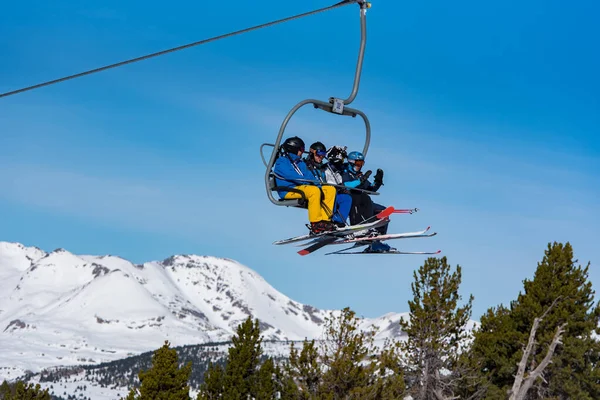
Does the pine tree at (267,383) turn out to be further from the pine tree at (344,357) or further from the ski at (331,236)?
the ski at (331,236)

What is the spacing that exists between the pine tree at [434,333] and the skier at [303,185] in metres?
25.9

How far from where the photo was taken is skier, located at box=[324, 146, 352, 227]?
12875 mm

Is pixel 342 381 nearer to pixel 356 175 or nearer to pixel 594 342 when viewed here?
pixel 594 342

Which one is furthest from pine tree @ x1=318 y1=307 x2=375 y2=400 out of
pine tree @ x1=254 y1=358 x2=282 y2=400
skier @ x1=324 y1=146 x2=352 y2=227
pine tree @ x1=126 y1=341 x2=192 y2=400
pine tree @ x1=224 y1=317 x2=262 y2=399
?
skier @ x1=324 y1=146 x2=352 y2=227

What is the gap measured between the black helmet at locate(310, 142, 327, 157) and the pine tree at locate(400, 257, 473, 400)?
26049 millimetres

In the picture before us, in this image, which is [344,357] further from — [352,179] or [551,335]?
[352,179]

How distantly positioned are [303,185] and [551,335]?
28920mm

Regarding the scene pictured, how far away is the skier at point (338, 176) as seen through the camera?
12875 millimetres

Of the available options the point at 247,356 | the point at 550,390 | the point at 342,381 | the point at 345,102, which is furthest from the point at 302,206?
the point at 550,390

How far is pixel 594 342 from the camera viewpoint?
127 feet

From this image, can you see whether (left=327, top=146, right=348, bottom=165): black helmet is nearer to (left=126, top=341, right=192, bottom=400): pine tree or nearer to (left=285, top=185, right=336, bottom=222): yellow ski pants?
(left=285, top=185, right=336, bottom=222): yellow ski pants

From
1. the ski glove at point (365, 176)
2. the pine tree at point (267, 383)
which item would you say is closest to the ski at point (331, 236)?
the ski glove at point (365, 176)

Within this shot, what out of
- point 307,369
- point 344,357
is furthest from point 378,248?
point 307,369

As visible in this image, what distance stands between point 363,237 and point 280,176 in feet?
6.30
